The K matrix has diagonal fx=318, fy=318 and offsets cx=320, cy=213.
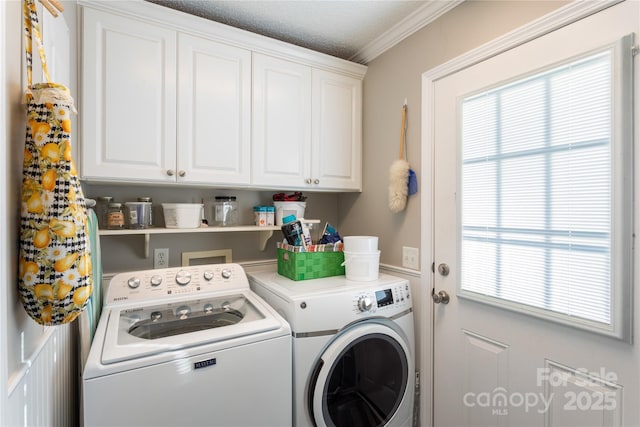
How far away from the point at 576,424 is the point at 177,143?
2065mm

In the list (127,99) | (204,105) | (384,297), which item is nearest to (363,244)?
(384,297)

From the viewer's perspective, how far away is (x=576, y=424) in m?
1.16

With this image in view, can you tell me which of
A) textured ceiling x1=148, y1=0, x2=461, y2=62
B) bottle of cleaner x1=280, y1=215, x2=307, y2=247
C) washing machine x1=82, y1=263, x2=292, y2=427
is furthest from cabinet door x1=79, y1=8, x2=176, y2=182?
bottle of cleaner x1=280, y1=215, x2=307, y2=247

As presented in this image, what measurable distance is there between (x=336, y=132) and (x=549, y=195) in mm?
1271

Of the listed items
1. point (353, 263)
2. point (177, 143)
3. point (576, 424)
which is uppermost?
point (177, 143)

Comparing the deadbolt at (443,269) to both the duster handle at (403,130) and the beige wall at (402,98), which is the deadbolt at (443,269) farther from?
the duster handle at (403,130)

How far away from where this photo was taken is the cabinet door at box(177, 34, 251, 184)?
5.37ft

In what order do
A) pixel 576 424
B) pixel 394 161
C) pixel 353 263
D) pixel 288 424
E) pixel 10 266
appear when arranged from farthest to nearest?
pixel 394 161
pixel 353 263
pixel 288 424
pixel 576 424
pixel 10 266

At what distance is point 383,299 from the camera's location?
162cm

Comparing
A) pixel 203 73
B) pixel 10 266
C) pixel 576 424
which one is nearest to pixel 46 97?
pixel 10 266

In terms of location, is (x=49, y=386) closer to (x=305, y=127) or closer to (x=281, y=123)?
(x=281, y=123)

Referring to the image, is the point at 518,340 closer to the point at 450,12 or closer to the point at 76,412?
the point at 450,12

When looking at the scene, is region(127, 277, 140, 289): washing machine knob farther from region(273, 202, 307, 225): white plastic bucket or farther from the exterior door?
the exterior door

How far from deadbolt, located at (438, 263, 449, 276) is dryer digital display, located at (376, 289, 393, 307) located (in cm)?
28
